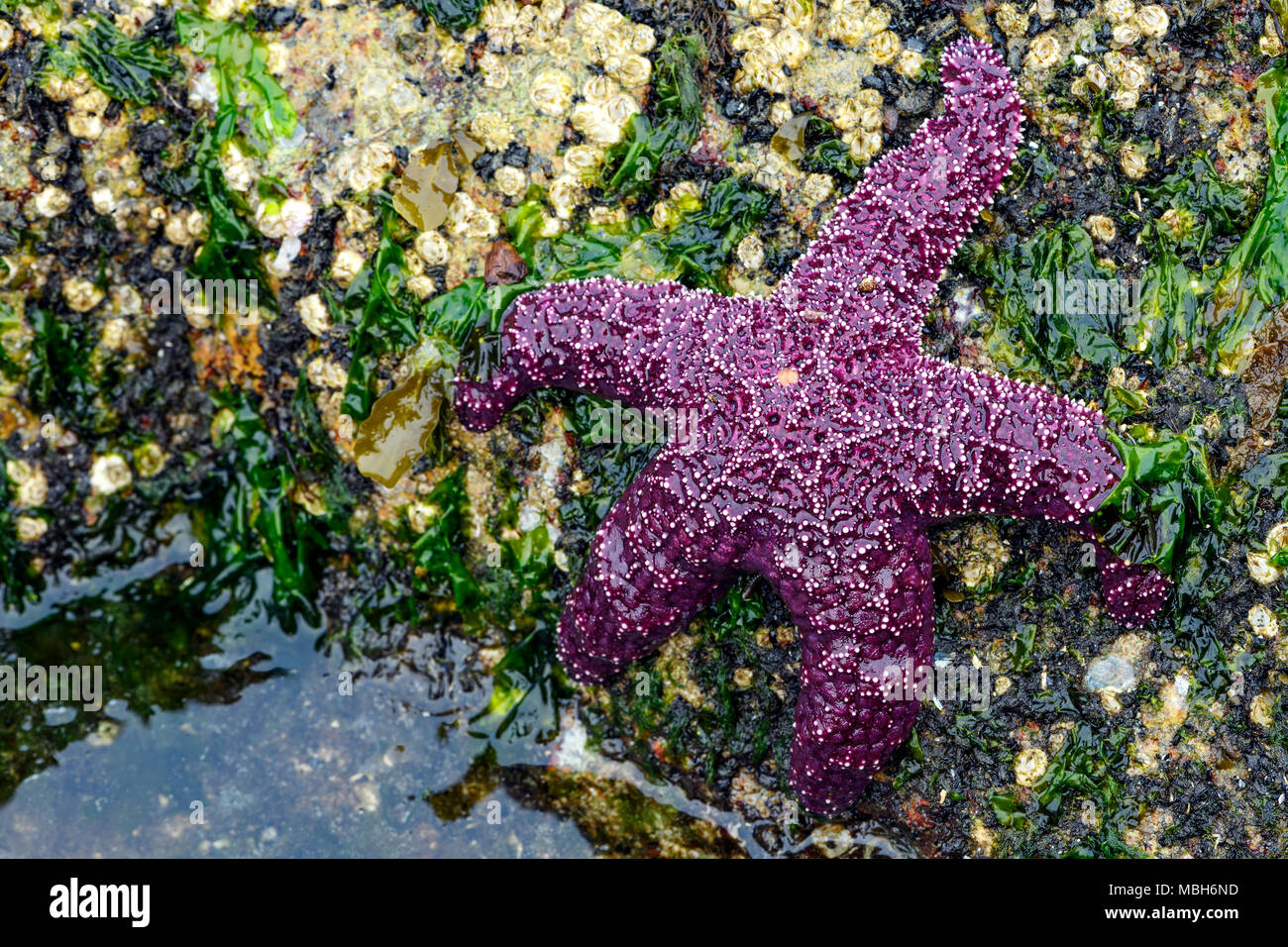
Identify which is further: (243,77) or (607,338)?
(243,77)

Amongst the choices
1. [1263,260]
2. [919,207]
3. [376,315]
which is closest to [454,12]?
[376,315]

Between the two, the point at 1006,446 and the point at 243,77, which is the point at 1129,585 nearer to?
the point at 1006,446

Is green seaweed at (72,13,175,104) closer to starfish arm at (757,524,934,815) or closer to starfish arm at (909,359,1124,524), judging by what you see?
starfish arm at (757,524,934,815)

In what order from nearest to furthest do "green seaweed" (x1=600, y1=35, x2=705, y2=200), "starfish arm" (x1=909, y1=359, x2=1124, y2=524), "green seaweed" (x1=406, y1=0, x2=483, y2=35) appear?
"starfish arm" (x1=909, y1=359, x2=1124, y2=524), "green seaweed" (x1=600, y1=35, x2=705, y2=200), "green seaweed" (x1=406, y1=0, x2=483, y2=35)

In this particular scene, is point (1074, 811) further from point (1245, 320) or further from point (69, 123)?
point (69, 123)

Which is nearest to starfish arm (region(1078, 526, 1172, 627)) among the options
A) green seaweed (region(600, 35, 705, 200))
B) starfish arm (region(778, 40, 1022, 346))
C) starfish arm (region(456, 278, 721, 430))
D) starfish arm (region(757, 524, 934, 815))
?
starfish arm (region(757, 524, 934, 815))

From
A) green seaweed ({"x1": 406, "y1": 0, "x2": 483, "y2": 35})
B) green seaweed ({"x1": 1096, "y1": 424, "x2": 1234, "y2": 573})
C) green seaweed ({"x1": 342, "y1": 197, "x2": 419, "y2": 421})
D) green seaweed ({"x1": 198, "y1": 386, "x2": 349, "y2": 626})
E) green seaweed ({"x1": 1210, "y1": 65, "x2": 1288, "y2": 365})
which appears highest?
green seaweed ({"x1": 406, "y1": 0, "x2": 483, "y2": 35})

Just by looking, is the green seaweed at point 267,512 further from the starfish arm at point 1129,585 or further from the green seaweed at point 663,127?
the starfish arm at point 1129,585
